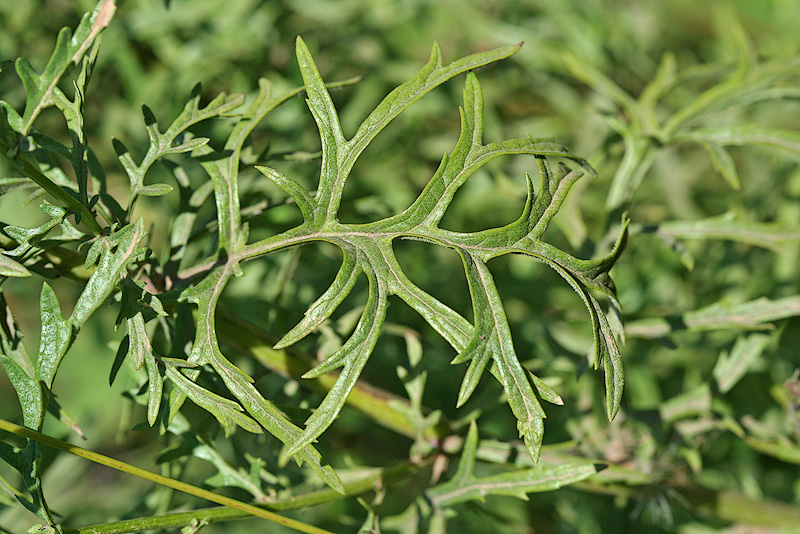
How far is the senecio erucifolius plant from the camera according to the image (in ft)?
2.33

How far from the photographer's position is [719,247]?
1700mm

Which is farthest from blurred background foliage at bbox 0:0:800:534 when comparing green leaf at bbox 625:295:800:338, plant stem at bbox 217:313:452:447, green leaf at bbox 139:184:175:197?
green leaf at bbox 139:184:175:197

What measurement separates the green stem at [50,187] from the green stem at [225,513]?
12.8 inches

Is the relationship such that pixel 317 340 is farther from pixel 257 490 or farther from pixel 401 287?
pixel 401 287

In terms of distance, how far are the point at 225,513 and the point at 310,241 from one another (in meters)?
0.35

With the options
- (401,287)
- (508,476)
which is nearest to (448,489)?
(508,476)

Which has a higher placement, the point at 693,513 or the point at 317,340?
the point at 317,340

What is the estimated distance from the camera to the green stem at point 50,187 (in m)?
0.71

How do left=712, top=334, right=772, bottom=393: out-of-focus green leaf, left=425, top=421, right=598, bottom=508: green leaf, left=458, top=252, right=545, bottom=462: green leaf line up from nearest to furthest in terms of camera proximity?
left=458, top=252, right=545, bottom=462: green leaf, left=425, top=421, right=598, bottom=508: green leaf, left=712, top=334, right=772, bottom=393: out-of-focus green leaf

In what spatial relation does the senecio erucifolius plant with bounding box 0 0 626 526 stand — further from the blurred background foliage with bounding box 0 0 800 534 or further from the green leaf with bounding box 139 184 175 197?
the blurred background foliage with bounding box 0 0 800 534

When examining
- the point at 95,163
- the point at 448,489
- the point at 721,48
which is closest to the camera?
the point at 95,163

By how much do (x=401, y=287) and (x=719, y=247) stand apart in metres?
1.24

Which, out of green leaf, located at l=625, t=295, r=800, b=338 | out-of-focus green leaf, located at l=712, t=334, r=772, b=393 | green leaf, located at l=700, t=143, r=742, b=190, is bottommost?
out-of-focus green leaf, located at l=712, t=334, r=772, b=393

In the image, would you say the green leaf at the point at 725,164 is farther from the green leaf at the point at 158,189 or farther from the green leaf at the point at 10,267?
the green leaf at the point at 10,267
